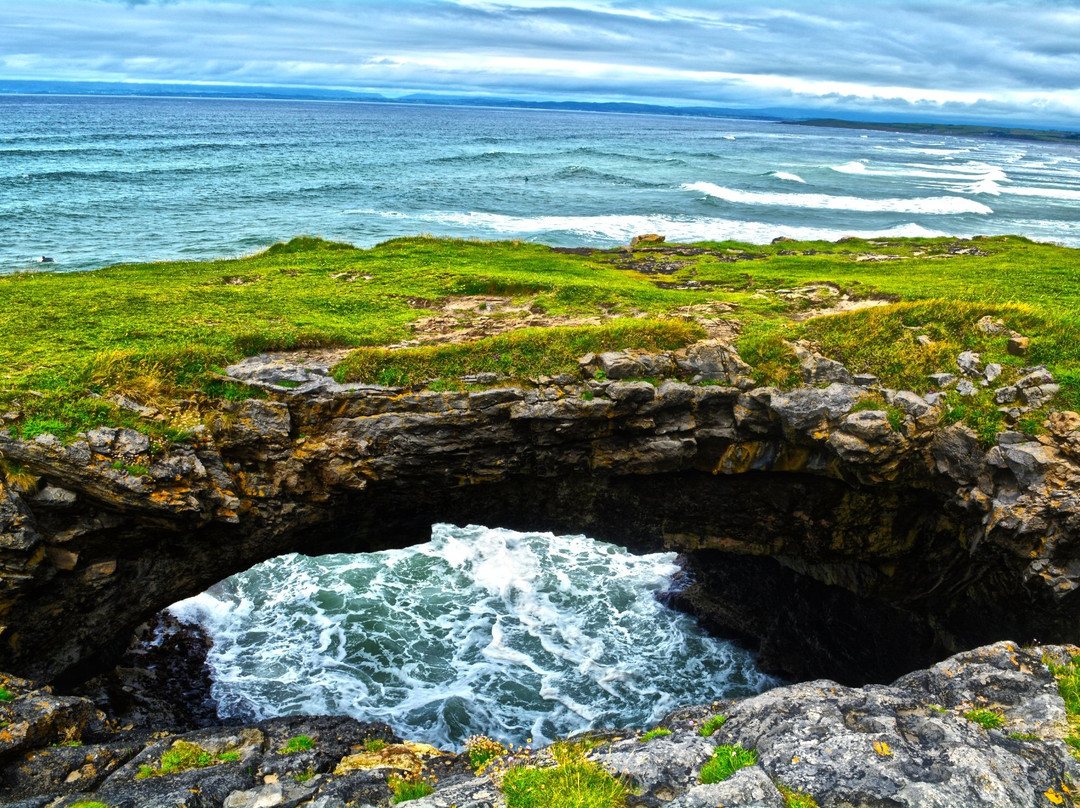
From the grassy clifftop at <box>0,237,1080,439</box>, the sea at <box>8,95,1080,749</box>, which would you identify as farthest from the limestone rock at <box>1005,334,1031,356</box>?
the sea at <box>8,95,1080,749</box>

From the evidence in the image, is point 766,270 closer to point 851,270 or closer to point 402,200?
point 851,270

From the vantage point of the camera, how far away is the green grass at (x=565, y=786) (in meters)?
8.54

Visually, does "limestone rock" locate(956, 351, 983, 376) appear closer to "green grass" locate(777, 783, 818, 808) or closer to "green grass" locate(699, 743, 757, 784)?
"green grass" locate(699, 743, 757, 784)

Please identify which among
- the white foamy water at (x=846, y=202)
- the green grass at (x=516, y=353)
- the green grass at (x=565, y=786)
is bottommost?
the green grass at (x=565, y=786)

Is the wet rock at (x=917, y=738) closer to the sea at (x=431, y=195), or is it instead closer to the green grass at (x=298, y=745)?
the green grass at (x=298, y=745)

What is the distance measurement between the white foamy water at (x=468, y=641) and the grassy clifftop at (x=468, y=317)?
900 centimetres

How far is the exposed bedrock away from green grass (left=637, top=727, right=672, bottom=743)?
23.6 feet

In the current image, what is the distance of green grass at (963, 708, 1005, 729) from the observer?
9.90 m

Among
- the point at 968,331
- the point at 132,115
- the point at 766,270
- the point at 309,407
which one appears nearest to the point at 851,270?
the point at 766,270

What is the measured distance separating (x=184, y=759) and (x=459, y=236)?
44.0 meters

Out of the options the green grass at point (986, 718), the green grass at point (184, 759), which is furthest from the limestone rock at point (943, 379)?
the green grass at point (184, 759)

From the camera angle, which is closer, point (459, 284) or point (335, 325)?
point (335, 325)

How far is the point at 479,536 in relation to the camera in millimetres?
25797

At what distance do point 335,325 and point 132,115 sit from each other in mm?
195465
